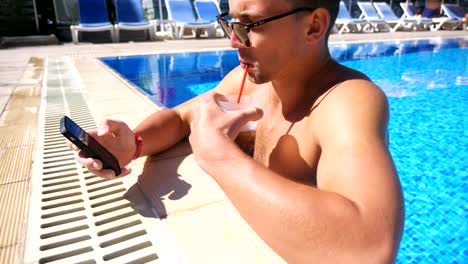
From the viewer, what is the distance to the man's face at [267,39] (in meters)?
1.17

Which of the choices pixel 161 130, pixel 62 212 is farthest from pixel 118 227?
pixel 161 130

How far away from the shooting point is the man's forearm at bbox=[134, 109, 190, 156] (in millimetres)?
1834

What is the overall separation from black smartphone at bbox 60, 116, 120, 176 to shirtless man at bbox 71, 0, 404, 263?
33 mm

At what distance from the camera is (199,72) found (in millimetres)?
6855

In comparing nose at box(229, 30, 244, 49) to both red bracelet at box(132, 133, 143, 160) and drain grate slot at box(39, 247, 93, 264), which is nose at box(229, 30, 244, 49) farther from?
drain grate slot at box(39, 247, 93, 264)

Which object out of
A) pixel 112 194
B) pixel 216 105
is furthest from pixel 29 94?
pixel 216 105

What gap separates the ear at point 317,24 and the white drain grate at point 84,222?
2.96ft

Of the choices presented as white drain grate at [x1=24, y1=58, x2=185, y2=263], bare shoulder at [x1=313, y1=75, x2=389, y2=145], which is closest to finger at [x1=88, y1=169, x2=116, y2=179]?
white drain grate at [x1=24, y1=58, x2=185, y2=263]

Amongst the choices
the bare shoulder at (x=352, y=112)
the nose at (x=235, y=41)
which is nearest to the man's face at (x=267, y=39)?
the nose at (x=235, y=41)

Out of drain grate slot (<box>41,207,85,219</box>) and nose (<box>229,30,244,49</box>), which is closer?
nose (<box>229,30,244,49</box>)

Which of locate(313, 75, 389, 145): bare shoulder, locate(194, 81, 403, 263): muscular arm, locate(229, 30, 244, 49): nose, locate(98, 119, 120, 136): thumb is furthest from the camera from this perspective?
locate(98, 119, 120, 136): thumb

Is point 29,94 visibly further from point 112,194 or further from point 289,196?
point 289,196

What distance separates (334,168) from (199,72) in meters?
6.14

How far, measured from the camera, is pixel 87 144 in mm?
1412
